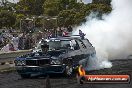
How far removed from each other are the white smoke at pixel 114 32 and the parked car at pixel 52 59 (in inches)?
292

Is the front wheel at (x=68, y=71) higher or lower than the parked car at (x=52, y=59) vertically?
lower

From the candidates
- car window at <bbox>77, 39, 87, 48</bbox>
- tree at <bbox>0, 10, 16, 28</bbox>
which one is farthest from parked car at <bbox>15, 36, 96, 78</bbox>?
tree at <bbox>0, 10, 16, 28</bbox>

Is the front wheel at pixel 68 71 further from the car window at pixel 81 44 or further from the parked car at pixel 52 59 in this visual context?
the car window at pixel 81 44

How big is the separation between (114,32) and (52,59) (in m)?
12.1

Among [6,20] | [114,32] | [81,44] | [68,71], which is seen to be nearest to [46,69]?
[68,71]

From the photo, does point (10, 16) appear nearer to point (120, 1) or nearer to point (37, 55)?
point (120, 1)

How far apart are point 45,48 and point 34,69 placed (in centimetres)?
103

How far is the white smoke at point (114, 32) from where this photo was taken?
Answer: 23.7 meters

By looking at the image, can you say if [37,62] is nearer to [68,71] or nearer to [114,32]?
[68,71]

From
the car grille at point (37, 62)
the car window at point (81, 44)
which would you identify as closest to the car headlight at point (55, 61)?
the car grille at point (37, 62)

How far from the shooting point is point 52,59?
43.7 feet

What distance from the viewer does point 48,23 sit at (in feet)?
127

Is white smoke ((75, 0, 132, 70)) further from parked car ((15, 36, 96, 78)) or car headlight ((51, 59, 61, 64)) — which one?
car headlight ((51, 59, 61, 64))

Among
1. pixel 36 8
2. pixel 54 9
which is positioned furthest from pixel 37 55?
pixel 36 8
